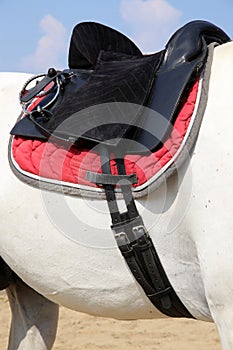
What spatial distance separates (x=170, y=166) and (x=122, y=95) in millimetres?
282

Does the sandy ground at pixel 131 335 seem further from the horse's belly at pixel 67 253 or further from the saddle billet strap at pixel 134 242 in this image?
the saddle billet strap at pixel 134 242

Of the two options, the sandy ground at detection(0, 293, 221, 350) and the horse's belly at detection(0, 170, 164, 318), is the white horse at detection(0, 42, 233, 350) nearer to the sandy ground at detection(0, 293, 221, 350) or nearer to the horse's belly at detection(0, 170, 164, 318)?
the horse's belly at detection(0, 170, 164, 318)

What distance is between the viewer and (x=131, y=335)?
191 inches

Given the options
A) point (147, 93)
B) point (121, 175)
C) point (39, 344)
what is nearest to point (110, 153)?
point (121, 175)

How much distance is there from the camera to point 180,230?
1811 millimetres

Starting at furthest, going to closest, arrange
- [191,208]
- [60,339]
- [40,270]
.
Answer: [60,339] < [40,270] < [191,208]

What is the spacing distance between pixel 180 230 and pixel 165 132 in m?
0.26

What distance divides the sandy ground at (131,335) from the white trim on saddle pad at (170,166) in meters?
2.86

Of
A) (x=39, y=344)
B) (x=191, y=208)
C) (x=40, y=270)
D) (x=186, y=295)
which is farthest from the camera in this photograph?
(x=39, y=344)

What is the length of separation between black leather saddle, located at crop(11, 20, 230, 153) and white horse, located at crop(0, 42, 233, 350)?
0.10m

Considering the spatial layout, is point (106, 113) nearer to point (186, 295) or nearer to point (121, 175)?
point (121, 175)

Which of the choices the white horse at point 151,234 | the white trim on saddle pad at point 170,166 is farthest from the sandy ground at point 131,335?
the white trim on saddle pad at point 170,166

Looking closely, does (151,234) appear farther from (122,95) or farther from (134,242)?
(122,95)

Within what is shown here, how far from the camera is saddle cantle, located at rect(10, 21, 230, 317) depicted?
185cm
